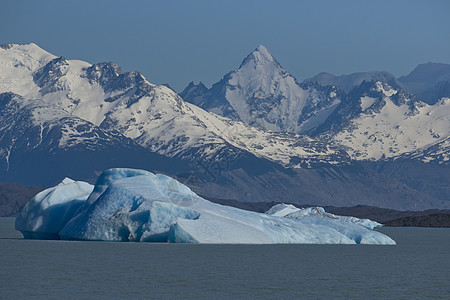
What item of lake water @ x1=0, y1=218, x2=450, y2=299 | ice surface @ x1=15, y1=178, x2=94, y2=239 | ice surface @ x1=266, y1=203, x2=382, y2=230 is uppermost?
ice surface @ x1=266, y1=203, x2=382, y2=230

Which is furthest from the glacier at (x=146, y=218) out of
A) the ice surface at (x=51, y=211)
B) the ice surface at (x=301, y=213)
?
the ice surface at (x=301, y=213)

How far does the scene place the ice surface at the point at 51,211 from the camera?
93875mm

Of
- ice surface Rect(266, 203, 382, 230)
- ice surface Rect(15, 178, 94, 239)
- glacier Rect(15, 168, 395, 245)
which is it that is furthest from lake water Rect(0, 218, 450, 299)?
ice surface Rect(266, 203, 382, 230)

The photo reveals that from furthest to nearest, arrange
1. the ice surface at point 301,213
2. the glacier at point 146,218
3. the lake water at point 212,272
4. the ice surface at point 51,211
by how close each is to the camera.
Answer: the ice surface at point 301,213, the ice surface at point 51,211, the glacier at point 146,218, the lake water at point 212,272

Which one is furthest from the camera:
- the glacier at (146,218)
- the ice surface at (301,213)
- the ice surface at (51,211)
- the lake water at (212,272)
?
the ice surface at (301,213)

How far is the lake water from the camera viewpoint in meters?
53.5

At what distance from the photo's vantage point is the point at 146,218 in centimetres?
8481

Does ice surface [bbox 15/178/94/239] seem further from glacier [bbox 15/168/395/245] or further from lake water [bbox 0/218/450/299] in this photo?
lake water [bbox 0/218/450/299]

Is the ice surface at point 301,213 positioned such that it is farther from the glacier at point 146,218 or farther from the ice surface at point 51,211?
the ice surface at point 51,211

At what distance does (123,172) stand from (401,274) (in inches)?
1474

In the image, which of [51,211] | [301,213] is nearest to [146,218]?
[51,211]

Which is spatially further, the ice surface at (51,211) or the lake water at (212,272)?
the ice surface at (51,211)

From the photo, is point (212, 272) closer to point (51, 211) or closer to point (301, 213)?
point (51, 211)

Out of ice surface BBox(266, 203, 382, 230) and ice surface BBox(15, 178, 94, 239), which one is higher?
ice surface BBox(266, 203, 382, 230)
